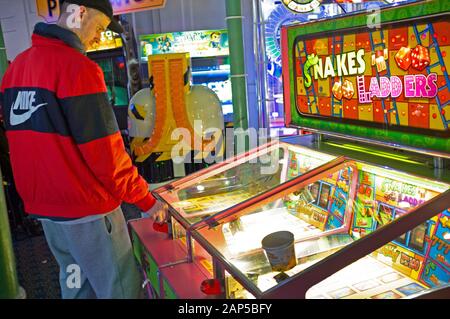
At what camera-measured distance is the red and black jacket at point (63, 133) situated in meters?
1.79

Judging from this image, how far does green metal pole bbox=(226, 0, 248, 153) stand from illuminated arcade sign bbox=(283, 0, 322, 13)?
217 centimetres

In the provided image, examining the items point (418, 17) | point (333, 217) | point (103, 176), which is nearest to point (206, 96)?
point (333, 217)

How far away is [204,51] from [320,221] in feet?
19.1

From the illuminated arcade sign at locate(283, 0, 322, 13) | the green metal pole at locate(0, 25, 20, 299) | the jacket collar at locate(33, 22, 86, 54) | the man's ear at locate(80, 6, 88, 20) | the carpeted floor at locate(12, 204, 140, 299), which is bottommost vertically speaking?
the carpeted floor at locate(12, 204, 140, 299)

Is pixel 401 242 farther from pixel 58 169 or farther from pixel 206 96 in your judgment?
pixel 206 96

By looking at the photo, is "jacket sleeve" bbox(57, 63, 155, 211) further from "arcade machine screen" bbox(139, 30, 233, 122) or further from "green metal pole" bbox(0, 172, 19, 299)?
"arcade machine screen" bbox(139, 30, 233, 122)

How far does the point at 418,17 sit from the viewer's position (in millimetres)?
1654

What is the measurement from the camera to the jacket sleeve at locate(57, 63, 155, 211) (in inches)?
69.9

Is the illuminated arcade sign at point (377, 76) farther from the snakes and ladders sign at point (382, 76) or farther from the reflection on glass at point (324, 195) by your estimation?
the reflection on glass at point (324, 195)

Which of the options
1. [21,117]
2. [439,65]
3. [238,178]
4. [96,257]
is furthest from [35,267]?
[439,65]

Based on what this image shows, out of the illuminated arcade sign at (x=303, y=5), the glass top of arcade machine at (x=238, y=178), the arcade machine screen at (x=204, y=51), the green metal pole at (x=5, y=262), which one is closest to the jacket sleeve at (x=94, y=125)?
the glass top of arcade machine at (x=238, y=178)

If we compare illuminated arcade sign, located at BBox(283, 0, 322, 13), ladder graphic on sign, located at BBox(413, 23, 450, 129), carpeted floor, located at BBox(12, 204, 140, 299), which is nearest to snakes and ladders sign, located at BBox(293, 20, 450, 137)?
ladder graphic on sign, located at BBox(413, 23, 450, 129)

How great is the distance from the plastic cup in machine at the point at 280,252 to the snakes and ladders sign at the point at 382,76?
0.64 m
